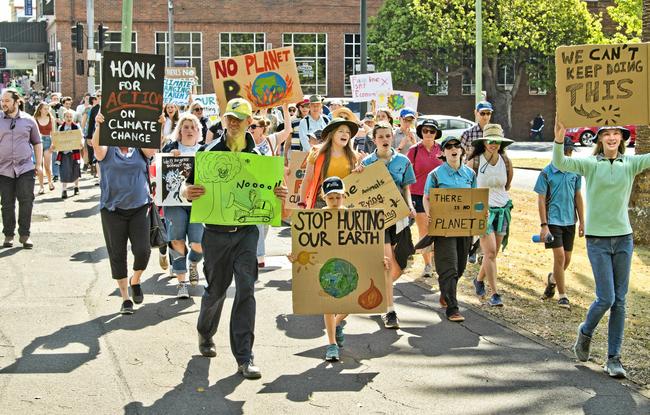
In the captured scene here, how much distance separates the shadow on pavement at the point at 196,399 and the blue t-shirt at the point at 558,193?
13.7ft

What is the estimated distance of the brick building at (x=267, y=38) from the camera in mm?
55188

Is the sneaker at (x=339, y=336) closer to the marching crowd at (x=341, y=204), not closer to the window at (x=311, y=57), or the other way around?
the marching crowd at (x=341, y=204)

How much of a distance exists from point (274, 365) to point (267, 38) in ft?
162

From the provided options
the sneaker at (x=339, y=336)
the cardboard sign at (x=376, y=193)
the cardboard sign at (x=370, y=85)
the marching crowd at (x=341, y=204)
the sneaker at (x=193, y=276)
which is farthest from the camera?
the cardboard sign at (x=370, y=85)

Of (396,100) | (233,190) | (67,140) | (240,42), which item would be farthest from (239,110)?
(240,42)

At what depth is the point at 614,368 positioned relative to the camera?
7734mm

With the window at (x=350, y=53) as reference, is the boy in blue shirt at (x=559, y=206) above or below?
below

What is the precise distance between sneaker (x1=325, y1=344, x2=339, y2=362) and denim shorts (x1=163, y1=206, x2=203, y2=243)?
3.04 meters

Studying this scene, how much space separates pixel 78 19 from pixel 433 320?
1925 inches

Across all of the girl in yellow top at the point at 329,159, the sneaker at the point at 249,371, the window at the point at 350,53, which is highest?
the window at the point at 350,53

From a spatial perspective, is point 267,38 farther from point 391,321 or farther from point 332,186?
point 332,186

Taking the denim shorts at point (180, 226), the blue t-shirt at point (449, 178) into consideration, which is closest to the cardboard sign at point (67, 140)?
the denim shorts at point (180, 226)

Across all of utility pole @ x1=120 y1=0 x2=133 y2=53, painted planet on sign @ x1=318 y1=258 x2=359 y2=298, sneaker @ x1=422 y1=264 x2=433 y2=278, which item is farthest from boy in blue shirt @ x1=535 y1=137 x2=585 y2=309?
utility pole @ x1=120 y1=0 x2=133 y2=53

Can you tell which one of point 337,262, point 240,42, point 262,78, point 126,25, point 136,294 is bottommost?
point 136,294
